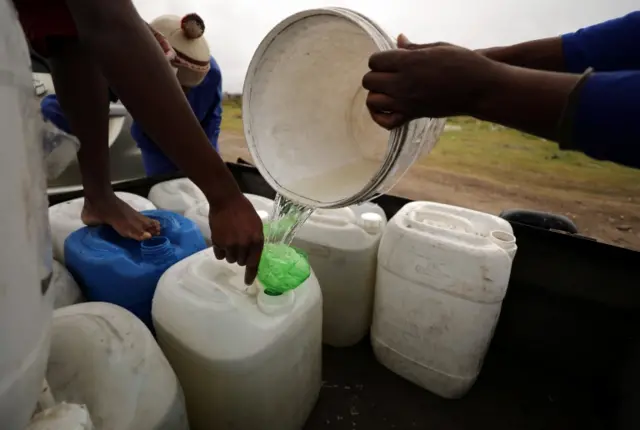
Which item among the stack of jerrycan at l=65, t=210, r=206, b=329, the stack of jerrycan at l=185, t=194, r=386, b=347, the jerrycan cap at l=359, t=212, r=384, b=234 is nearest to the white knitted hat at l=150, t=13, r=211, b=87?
the stack of jerrycan at l=185, t=194, r=386, b=347

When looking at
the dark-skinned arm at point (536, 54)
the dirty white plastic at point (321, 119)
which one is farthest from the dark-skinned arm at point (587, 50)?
the dirty white plastic at point (321, 119)

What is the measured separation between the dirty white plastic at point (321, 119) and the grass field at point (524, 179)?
1182 millimetres

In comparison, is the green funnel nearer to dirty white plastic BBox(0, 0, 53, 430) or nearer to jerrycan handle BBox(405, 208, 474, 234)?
jerrycan handle BBox(405, 208, 474, 234)

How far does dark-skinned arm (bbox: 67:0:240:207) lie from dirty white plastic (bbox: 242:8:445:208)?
20 centimetres

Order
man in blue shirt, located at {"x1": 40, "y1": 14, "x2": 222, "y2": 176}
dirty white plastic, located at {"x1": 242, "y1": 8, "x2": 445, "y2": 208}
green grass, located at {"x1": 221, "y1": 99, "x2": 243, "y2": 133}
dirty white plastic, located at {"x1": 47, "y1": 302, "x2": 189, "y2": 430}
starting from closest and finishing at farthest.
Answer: dirty white plastic, located at {"x1": 47, "y1": 302, "x2": 189, "y2": 430} < dirty white plastic, located at {"x1": 242, "y1": 8, "x2": 445, "y2": 208} < man in blue shirt, located at {"x1": 40, "y1": 14, "x2": 222, "y2": 176} < green grass, located at {"x1": 221, "y1": 99, "x2": 243, "y2": 133}

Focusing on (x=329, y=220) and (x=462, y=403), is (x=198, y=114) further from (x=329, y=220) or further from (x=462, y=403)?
(x=462, y=403)

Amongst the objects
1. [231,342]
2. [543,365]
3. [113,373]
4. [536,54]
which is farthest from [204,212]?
[543,365]

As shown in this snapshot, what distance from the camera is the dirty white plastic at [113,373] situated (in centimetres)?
56

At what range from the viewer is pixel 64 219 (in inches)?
44.1

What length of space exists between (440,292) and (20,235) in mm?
899

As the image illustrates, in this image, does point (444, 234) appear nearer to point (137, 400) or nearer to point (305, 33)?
point (305, 33)

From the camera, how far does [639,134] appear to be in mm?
444

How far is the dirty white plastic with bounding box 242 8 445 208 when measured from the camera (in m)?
0.68

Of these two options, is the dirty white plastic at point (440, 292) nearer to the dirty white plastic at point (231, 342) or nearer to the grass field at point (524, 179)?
the dirty white plastic at point (231, 342)
